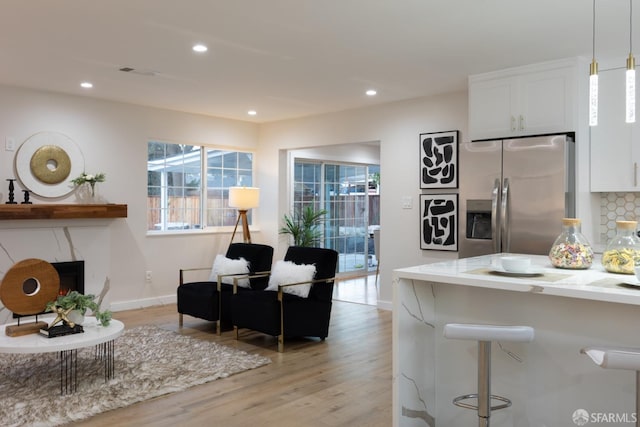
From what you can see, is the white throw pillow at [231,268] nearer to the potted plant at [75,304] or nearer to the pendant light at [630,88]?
the potted plant at [75,304]

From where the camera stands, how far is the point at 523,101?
14.8ft

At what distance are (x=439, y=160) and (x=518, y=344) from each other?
3406mm

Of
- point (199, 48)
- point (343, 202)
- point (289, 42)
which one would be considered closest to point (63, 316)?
point (199, 48)

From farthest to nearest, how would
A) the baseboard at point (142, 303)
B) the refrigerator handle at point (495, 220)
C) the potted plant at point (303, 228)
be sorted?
the potted plant at point (303, 228), the baseboard at point (142, 303), the refrigerator handle at point (495, 220)

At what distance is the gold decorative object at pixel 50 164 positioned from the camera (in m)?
5.38

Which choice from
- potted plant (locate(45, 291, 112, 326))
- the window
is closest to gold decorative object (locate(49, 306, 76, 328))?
potted plant (locate(45, 291, 112, 326))

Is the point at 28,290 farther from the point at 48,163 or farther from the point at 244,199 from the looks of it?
the point at 244,199

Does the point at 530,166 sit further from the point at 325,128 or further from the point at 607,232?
the point at 325,128

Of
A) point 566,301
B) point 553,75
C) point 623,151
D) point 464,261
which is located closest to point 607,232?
point 623,151

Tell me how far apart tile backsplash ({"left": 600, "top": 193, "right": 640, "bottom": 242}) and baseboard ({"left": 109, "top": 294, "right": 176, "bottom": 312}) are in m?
5.03

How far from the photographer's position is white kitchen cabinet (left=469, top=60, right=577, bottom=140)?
4250 mm

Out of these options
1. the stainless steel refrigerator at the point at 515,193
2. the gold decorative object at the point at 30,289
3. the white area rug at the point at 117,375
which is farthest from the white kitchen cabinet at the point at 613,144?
the gold decorative object at the point at 30,289

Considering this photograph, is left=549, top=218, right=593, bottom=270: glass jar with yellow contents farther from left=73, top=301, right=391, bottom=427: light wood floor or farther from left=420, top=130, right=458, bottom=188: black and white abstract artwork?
left=420, top=130, right=458, bottom=188: black and white abstract artwork

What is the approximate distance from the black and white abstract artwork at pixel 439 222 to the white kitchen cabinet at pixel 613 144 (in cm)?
147
